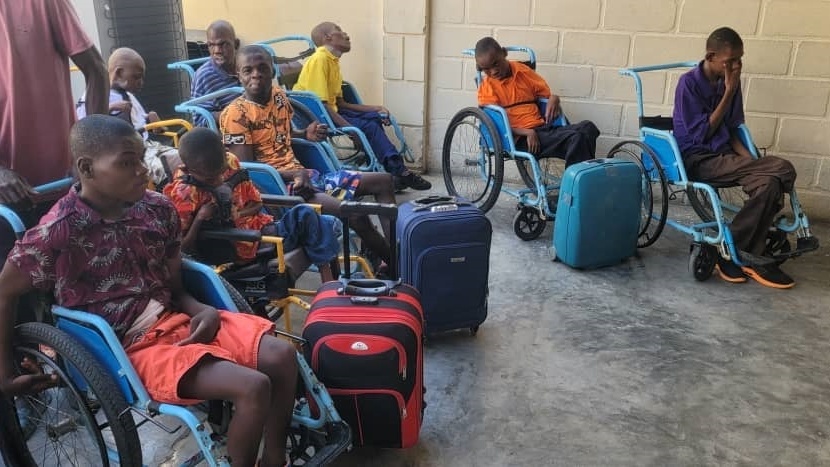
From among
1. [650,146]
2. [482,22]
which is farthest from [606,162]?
[482,22]

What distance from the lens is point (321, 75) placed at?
161 inches

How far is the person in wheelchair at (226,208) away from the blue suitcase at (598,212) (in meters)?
1.27

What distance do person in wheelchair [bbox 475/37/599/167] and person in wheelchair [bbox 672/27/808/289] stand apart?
19.9 inches

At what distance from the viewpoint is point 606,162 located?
11.0 feet

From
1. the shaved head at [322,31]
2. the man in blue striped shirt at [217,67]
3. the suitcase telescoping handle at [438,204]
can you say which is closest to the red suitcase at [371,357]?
the suitcase telescoping handle at [438,204]

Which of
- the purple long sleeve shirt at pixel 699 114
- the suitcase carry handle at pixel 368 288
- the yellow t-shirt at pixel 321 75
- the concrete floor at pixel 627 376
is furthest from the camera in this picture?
the yellow t-shirt at pixel 321 75

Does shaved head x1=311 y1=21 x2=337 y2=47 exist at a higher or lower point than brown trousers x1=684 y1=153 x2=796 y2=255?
higher

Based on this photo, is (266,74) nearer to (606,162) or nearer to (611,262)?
(606,162)

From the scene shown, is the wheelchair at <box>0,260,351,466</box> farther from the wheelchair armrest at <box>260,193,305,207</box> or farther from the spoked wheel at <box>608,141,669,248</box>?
the spoked wheel at <box>608,141,669,248</box>

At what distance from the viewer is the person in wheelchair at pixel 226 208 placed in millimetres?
2254

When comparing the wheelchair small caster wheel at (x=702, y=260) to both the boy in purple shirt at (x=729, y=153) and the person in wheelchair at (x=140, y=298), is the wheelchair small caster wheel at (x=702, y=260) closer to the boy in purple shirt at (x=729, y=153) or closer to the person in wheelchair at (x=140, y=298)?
the boy in purple shirt at (x=729, y=153)

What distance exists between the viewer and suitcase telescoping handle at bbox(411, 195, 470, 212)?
2650 mm

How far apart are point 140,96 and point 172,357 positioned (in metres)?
3.62

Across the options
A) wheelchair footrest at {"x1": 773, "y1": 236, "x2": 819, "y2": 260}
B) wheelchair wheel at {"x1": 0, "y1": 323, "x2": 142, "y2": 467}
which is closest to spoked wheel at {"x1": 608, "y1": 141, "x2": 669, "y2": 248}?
wheelchair footrest at {"x1": 773, "y1": 236, "x2": 819, "y2": 260}
